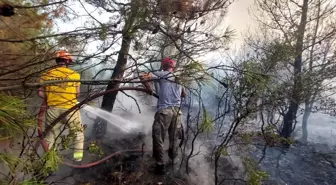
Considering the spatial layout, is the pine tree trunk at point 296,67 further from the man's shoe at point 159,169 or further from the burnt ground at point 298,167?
the man's shoe at point 159,169

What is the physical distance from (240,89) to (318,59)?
255 inches

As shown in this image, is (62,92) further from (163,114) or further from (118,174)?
(163,114)

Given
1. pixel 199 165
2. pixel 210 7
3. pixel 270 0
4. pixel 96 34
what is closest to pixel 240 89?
pixel 199 165

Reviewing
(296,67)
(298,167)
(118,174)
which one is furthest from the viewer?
(296,67)

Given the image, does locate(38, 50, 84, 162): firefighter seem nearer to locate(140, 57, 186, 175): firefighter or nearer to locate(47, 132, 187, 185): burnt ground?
locate(47, 132, 187, 185): burnt ground

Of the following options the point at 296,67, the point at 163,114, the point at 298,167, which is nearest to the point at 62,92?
the point at 163,114

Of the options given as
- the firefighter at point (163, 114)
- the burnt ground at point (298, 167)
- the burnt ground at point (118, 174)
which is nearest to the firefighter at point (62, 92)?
the burnt ground at point (118, 174)

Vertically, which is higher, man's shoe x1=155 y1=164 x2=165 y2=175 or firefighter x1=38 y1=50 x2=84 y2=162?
firefighter x1=38 y1=50 x2=84 y2=162

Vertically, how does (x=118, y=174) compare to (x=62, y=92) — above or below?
below

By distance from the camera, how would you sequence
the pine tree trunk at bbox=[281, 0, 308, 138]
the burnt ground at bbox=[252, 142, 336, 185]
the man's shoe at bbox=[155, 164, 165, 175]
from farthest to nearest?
the pine tree trunk at bbox=[281, 0, 308, 138], the burnt ground at bbox=[252, 142, 336, 185], the man's shoe at bbox=[155, 164, 165, 175]

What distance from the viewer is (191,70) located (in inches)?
79.8

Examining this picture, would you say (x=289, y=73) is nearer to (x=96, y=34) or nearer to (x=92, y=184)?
A: (x=92, y=184)

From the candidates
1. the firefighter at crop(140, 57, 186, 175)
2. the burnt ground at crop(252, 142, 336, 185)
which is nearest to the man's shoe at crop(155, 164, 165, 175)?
the firefighter at crop(140, 57, 186, 175)

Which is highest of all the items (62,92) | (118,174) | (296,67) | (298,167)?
(296,67)
